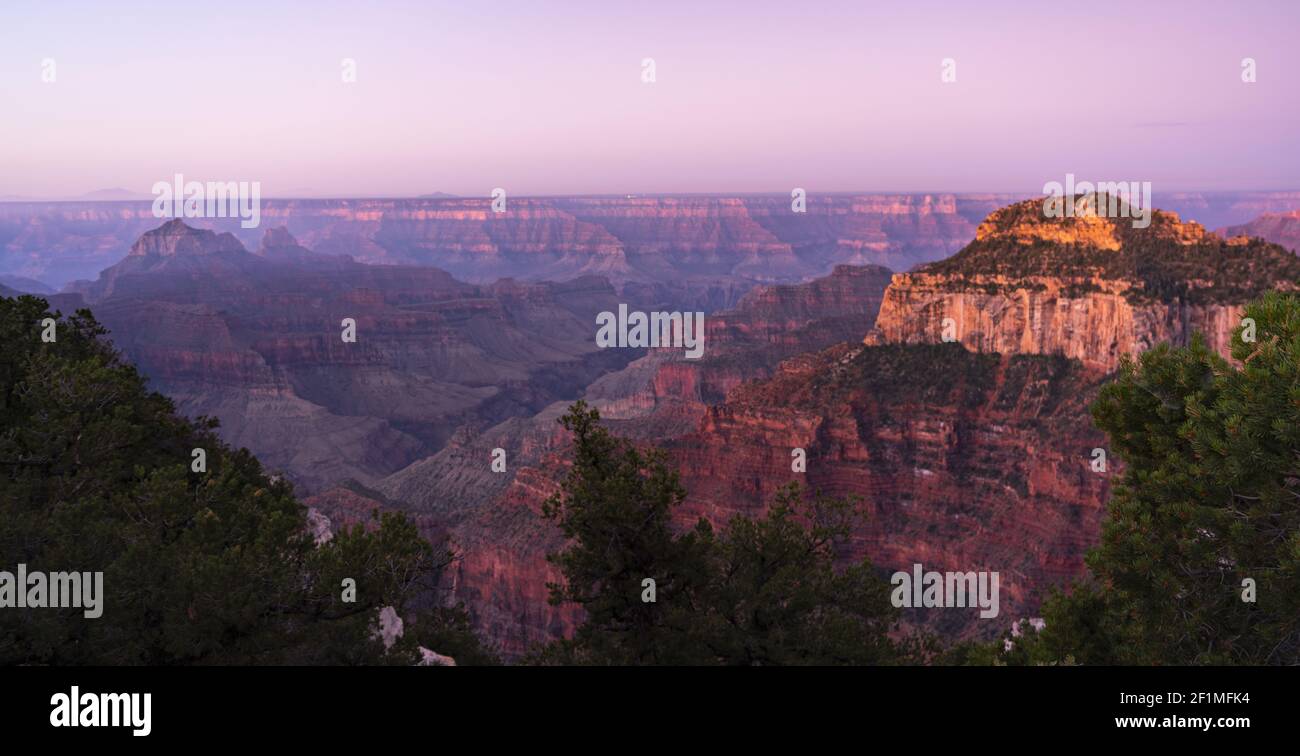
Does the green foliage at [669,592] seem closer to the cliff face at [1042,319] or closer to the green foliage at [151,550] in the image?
the green foliage at [151,550]

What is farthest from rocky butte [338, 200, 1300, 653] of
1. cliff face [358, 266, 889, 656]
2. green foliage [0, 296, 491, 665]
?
green foliage [0, 296, 491, 665]

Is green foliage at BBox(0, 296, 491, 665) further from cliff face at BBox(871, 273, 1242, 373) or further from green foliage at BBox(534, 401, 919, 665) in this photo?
cliff face at BBox(871, 273, 1242, 373)

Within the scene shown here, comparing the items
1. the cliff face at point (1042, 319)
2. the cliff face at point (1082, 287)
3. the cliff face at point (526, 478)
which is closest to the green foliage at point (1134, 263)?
the cliff face at point (1082, 287)

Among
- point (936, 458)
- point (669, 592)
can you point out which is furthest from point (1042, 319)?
point (669, 592)

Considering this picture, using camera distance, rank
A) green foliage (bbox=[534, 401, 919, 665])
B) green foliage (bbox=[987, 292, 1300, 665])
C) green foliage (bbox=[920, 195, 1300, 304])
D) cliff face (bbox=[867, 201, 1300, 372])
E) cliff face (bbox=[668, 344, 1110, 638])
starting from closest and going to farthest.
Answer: green foliage (bbox=[987, 292, 1300, 665])
green foliage (bbox=[534, 401, 919, 665])
cliff face (bbox=[668, 344, 1110, 638])
green foliage (bbox=[920, 195, 1300, 304])
cliff face (bbox=[867, 201, 1300, 372])
